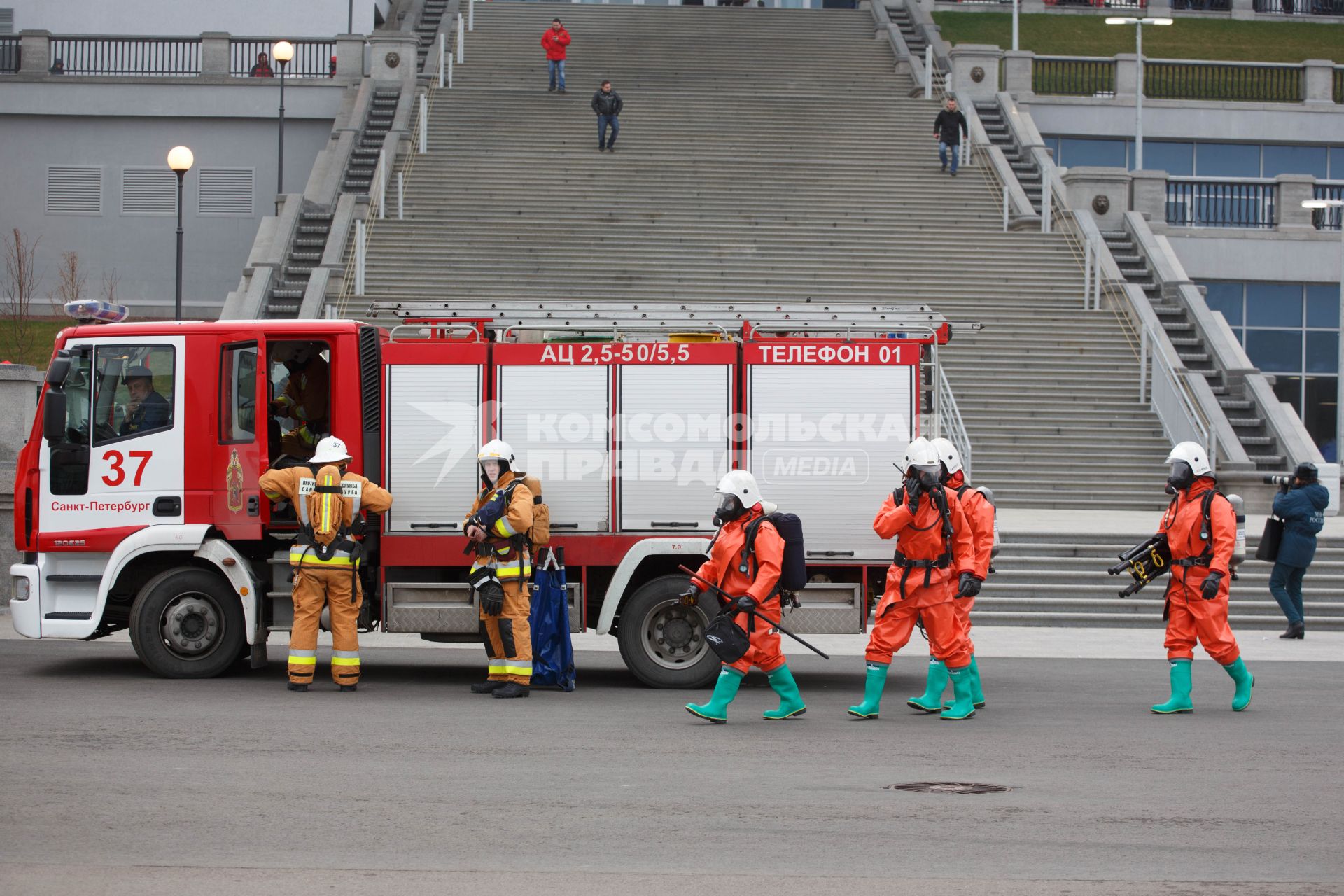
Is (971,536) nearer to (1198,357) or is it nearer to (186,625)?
(186,625)

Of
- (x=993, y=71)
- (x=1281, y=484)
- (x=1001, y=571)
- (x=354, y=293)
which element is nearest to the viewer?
(x=1281, y=484)

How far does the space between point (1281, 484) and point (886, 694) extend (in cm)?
640

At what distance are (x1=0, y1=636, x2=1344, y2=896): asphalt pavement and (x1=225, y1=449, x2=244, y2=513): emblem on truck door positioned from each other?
1320 millimetres

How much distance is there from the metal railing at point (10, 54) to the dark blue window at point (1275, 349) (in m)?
28.5

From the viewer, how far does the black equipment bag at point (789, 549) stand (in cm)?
1065

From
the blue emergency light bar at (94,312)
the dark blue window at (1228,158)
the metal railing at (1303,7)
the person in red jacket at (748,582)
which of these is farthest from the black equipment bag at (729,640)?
the metal railing at (1303,7)

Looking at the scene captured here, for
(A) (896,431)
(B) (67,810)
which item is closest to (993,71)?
(A) (896,431)

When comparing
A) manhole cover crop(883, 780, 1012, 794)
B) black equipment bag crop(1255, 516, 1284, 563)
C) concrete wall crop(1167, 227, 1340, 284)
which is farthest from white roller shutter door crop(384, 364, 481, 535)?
concrete wall crop(1167, 227, 1340, 284)

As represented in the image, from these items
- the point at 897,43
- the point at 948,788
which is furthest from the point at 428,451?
the point at 897,43

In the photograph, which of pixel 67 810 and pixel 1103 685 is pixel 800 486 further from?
pixel 67 810

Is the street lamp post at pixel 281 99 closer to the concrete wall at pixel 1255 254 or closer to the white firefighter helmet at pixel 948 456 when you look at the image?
the concrete wall at pixel 1255 254

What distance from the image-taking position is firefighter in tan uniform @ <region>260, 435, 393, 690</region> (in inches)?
459

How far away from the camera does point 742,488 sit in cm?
1065

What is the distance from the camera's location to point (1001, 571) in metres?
18.2
